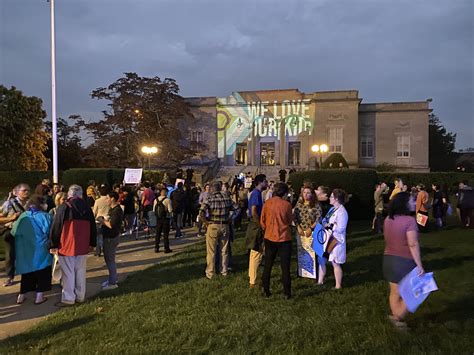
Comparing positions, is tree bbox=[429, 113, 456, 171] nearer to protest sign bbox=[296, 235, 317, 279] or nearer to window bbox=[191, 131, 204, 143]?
window bbox=[191, 131, 204, 143]

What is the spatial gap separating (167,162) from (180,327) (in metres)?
32.4

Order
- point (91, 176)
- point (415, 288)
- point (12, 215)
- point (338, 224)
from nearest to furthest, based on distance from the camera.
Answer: point (415, 288), point (338, 224), point (12, 215), point (91, 176)

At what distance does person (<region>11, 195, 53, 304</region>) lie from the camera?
20.1ft

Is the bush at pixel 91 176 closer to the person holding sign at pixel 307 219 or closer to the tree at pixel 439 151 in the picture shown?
the person holding sign at pixel 307 219

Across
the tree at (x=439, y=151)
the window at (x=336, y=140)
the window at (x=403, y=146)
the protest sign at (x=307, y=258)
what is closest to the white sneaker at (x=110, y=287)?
the protest sign at (x=307, y=258)

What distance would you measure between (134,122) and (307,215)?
29239 mm

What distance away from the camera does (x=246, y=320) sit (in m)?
5.40

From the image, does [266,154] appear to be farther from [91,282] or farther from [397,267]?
[397,267]

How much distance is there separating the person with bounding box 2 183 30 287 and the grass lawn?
183 cm

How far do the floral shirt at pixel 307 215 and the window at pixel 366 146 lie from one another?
36.5 meters

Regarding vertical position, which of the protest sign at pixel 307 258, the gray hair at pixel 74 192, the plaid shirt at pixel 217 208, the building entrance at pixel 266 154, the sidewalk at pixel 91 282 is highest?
the building entrance at pixel 266 154

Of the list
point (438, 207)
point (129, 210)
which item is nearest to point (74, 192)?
point (129, 210)

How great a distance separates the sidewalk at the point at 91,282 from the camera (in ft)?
18.2

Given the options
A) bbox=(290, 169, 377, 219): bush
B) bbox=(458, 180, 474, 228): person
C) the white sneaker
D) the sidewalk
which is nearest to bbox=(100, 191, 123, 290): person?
the white sneaker
